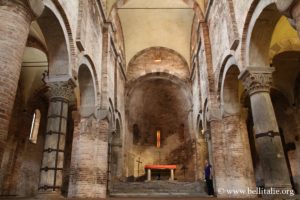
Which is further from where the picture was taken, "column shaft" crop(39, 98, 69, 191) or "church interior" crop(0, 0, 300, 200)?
"church interior" crop(0, 0, 300, 200)

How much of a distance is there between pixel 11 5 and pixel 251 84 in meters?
5.70

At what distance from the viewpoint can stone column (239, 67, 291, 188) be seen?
611 cm

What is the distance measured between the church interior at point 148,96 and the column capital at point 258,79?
28 millimetres

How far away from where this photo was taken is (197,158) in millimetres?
15406

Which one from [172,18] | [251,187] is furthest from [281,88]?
[172,18]

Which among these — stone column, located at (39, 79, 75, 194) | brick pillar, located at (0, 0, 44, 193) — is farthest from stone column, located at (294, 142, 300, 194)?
brick pillar, located at (0, 0, 44, 193)

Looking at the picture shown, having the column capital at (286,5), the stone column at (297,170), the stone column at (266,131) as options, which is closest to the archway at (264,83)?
the stone column at (266,131)

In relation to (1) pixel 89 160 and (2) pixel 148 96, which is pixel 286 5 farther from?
(2) pixel 148 96

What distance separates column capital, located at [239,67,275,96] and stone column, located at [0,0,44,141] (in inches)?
209

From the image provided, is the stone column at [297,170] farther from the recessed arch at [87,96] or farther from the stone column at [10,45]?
the stone column at [10,45]

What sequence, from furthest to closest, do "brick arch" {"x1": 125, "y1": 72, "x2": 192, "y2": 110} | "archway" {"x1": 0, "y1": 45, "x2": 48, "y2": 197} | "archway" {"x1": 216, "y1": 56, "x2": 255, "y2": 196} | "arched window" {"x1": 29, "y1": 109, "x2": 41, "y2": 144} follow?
"brick arch" {"x1": 125, "y1": 72, "x2": 192, "y2": 110}
"arched window" {"x1": 29, "y1": 109, "x2": 41, "y2": 144}
"archway" {"x1": 0, "y1": 45, "x2": 48, "y2": 197}
"archway" {"x1": 216, "y1": 56, "x2": 255, "y2": 196}

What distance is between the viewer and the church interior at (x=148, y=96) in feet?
20.8

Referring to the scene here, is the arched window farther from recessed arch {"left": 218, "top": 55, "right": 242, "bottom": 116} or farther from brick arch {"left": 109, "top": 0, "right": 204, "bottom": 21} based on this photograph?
recessed arch {"left": 218, "top": 55, "right": 242, "bottom": 116}

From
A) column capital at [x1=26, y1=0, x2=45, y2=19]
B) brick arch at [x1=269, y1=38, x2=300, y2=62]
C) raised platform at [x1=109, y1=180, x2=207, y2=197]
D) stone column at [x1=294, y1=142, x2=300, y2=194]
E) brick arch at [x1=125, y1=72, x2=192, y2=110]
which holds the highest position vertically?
brick arch at [x1=125, y1=72, x2=192, y2=110]
